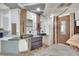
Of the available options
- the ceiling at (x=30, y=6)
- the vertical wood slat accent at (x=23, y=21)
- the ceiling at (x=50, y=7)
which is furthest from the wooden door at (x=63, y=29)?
the vertical wood slat accent at (x=23, y=21)

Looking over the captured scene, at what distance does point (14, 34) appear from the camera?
2053 millimetres

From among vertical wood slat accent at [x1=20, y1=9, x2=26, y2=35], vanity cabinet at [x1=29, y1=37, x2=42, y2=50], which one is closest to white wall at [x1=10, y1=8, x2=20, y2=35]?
vertical wood slat accent at [x1=20, y1=9, x2=26, y2=35]

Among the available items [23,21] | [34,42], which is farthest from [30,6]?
[34,42]

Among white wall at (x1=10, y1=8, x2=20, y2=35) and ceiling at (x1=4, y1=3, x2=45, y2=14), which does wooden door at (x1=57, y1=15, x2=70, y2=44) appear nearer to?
ceiling at (x1=4, y1=3, x2=45, y2=14)

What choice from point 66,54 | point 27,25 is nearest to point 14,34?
point 27,25

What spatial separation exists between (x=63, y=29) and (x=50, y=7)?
0.44 metres

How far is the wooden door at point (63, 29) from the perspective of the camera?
2.10 m

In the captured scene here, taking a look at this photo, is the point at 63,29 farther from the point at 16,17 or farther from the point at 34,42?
the point at 16,17

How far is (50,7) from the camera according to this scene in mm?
2072

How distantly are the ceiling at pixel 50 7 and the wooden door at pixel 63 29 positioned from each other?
0.39 feet

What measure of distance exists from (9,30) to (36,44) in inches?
19.8

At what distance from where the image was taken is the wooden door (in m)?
2.10

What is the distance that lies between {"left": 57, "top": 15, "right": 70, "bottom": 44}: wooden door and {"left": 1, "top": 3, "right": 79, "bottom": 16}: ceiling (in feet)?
0.39

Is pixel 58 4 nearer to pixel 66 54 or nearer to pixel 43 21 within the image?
pixel 43 21
